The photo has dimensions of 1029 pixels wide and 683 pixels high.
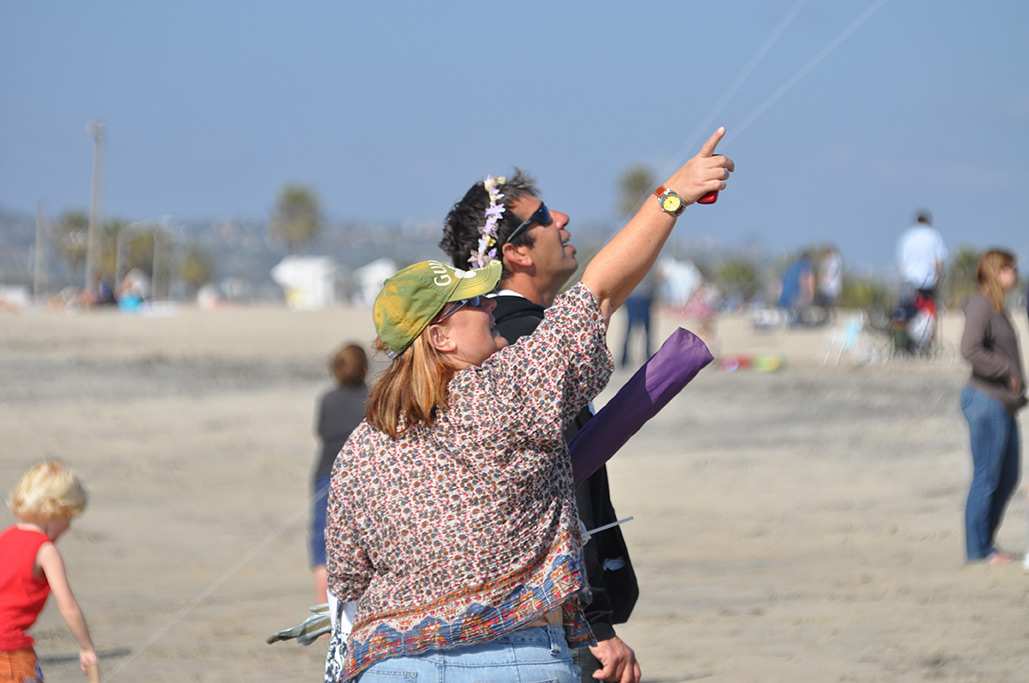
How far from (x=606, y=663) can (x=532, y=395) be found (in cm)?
69

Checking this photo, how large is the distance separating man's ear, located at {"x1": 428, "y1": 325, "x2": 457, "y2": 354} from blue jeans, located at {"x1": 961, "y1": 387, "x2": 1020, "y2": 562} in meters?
5.63

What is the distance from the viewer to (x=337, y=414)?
7988 mm

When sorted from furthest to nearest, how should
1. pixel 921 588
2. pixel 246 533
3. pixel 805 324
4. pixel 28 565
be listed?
pixel 805 324, pixel 246 533, pixel 921 588, pixel 28 565

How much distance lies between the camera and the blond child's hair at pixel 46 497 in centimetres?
470

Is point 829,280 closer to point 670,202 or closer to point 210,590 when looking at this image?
point 210,590

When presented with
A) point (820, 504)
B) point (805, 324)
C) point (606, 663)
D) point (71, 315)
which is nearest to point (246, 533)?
point (820, 504)

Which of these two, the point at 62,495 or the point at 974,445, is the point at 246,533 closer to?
the point at 974,445

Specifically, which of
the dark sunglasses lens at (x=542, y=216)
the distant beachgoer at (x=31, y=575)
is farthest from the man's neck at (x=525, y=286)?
the distant beachgoer at (x=31, y=575)

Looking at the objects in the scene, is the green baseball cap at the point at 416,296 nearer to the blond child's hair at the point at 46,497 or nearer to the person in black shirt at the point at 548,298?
the person in black shirt at the point at 548,298

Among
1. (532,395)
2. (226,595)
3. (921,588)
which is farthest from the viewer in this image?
(226,595)

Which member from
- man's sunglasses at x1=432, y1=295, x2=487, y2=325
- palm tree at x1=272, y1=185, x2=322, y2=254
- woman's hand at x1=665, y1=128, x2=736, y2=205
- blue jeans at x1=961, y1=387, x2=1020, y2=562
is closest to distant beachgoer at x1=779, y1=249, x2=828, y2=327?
blue jeans at x1=961, y1=387, x2=1020, y2=562

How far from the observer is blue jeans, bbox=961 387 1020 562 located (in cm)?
836

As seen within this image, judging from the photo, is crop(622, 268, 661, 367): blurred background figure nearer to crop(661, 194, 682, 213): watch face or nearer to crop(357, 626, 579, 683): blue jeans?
crop(661, 194, 682, 213): watch face

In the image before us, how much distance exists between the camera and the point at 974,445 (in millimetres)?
8430
